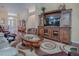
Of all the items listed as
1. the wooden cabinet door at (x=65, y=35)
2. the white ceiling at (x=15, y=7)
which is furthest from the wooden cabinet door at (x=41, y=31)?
the white ceiling at (x=15, y=7)

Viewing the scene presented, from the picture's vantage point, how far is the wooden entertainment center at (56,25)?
250 cm

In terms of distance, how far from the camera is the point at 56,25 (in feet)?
8.43

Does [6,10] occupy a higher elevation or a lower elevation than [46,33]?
higher

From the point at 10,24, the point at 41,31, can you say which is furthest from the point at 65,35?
the point at 10,24

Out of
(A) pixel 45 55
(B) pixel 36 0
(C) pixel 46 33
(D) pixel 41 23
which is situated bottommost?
(A) pixel 45 55

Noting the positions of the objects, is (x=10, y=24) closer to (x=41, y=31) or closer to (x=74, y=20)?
(x=41, y=31)

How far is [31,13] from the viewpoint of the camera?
2572 millimetres

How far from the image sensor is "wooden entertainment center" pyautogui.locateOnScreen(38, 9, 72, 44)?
250 centimetres

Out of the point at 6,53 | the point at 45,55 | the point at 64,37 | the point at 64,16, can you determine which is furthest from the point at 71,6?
the point at 6,53

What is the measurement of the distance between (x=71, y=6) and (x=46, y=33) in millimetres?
727

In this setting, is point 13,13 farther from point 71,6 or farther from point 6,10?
point 71,6

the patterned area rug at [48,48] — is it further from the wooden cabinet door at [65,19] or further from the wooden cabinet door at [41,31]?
the wooden cabinet door at [65,19]

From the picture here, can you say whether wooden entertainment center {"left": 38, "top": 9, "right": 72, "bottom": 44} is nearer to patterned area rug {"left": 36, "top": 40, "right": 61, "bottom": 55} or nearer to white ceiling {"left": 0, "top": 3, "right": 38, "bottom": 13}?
patterned area rug {"left": 36, "top": 40, "right": 61, "bottom": 55}

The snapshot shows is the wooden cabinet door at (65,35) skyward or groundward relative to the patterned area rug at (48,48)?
skyward
